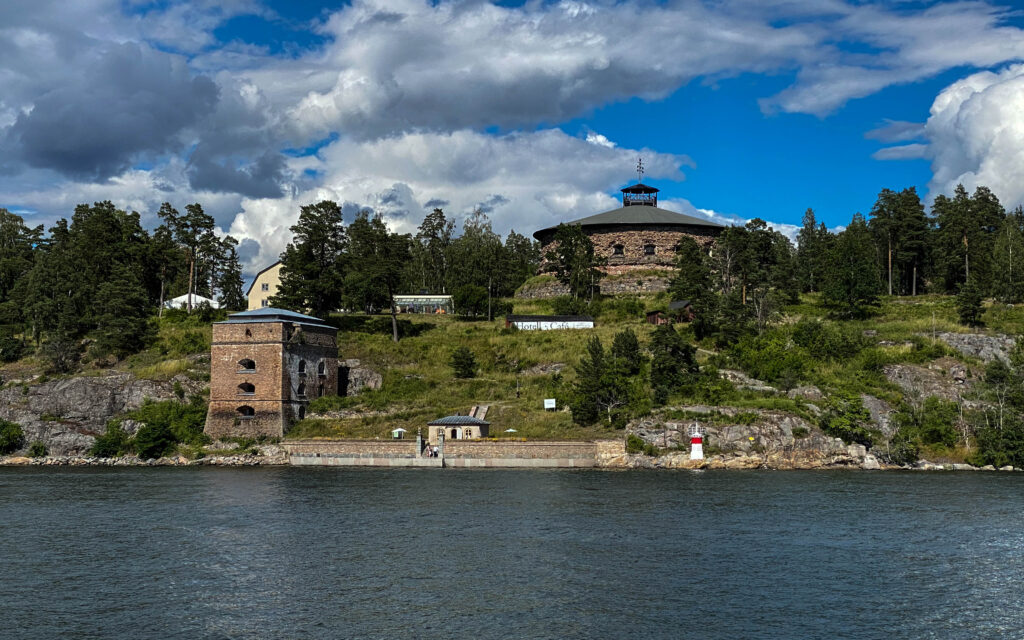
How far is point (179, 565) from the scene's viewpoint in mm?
27188

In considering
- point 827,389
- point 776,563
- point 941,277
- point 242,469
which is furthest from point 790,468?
point 941,277

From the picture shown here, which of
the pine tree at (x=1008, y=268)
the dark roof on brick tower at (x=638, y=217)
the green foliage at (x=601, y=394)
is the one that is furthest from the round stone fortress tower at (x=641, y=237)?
the green foliage at (x=601, y=394)

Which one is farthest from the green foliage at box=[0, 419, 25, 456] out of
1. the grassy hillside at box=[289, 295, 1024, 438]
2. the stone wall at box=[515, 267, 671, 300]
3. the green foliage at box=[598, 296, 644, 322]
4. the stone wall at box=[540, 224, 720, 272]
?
the stone wall at box=[540, 224, 720, 272]

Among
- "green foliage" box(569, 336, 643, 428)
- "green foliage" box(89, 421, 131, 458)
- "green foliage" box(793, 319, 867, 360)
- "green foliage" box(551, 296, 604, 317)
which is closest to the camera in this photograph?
"green foliage" box(569, 336, 643, 428)

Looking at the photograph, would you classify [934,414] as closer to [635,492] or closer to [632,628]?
[635,492]

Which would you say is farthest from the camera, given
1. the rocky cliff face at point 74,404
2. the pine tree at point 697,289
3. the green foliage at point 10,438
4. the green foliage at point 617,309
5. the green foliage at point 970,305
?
the green foliage at point 617,309

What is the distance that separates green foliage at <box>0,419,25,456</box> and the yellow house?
32.3 meters

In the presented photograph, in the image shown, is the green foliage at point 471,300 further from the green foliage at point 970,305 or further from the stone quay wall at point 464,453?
the green foliage at point 970,305

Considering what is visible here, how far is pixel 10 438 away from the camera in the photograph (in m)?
59.4

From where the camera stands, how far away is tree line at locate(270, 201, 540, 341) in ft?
241

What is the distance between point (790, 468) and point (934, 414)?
9.44 meters

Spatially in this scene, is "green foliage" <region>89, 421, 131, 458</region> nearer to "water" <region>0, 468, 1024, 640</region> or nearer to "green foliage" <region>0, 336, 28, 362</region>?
"water" <region>0, 468, 1024, 640</region>

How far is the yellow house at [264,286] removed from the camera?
90.2m

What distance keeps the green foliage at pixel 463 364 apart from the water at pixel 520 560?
20.8 meters
